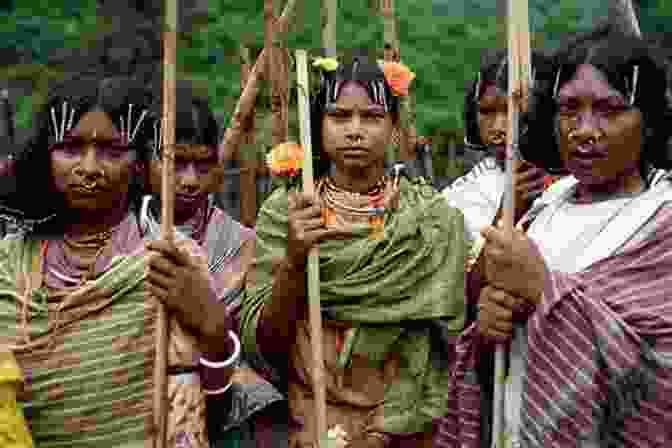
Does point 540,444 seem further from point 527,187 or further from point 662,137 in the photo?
point 527,187

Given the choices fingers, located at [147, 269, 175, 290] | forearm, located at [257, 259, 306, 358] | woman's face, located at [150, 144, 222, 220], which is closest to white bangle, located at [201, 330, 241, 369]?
fingers, located at [147, 269, 175, 290]

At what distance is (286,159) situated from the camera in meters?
5.11

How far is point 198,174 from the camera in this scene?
6.41m

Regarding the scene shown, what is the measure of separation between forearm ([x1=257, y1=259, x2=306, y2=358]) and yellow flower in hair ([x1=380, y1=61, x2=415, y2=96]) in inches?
31.3

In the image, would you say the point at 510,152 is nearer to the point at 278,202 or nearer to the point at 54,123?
the point at 54,123

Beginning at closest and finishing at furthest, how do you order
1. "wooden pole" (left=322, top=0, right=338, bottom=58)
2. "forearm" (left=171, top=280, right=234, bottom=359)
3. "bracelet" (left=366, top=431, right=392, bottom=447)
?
"forearm" (left=171, top=280, right=234, bottom=359) < "bracelet" (left=366, top=431, right=392, bottom=447) < "wooden pole" (left=322, top=0, right=338, bottom=58)

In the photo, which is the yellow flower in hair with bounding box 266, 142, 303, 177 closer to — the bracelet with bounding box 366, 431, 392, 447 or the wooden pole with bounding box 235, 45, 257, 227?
the bracelet with bounding box 366, 431, 392, 447

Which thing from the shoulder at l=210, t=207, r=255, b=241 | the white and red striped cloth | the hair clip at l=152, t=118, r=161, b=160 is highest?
the hair clip at l=152, t=118, r=161, b=160

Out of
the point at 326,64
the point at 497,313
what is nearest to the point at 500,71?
the point at 326,64

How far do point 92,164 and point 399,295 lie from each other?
125cm

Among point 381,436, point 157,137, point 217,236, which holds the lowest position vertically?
point 381,436

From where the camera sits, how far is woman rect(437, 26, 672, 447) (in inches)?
154

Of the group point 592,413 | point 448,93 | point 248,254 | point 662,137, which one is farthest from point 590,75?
point 448,93

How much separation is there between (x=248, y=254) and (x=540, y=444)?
2601mm
